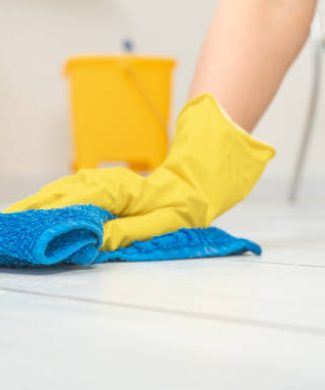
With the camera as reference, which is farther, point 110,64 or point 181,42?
point 181,42

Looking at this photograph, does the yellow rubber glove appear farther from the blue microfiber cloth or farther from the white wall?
the white wall

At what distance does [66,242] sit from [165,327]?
0.76ft

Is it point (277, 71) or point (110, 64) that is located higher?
point (277, 71)

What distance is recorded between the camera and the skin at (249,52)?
927 mm

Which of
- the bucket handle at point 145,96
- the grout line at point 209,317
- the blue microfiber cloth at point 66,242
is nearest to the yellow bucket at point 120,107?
the bucket handle at point 145,96

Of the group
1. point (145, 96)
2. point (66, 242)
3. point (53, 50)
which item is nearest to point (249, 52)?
point (66, 242)

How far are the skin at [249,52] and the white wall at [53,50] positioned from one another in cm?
144

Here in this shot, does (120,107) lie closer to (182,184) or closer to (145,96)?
(145,96)

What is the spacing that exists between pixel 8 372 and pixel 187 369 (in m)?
0.09

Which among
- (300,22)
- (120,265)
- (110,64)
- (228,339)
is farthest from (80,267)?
(110,64)

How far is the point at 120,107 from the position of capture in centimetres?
217

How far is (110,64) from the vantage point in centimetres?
213

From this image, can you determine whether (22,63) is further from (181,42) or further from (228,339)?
(228,339)

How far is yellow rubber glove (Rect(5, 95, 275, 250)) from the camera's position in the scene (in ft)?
2.62
